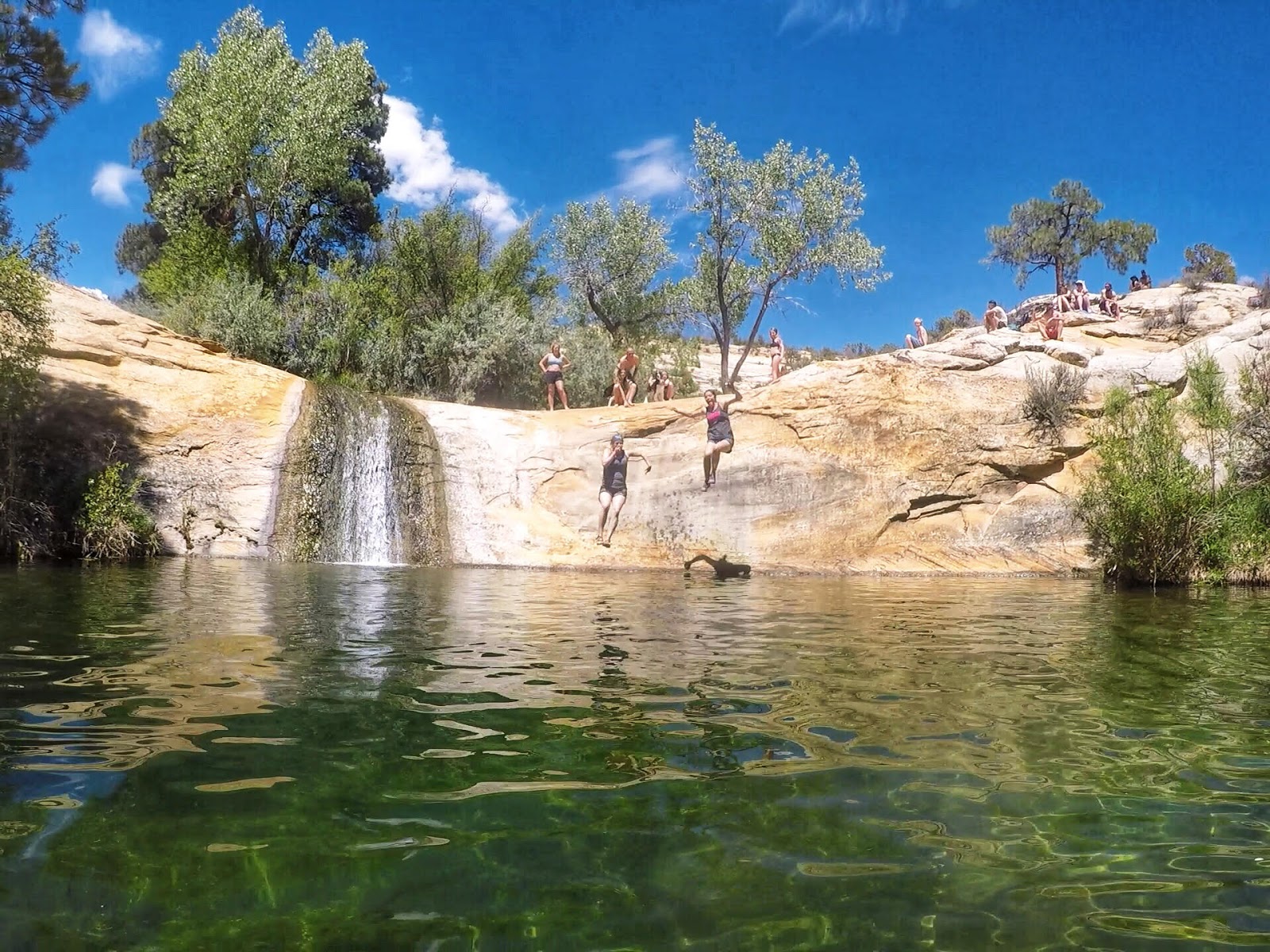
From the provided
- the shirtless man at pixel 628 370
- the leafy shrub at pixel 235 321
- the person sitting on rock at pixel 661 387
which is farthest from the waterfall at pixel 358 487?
the leafy shrub at pixel 235 321

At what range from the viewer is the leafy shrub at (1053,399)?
18.1 meters

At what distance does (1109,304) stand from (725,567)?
27.6 m

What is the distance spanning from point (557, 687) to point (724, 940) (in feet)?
8.85

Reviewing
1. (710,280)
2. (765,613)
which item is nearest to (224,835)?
(765,613)

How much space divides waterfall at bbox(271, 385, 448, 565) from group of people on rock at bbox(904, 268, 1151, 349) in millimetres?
16291

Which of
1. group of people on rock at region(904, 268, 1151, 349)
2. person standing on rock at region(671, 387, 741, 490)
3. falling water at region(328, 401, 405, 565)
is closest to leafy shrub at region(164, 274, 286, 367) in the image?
falling water at region(328, 401, 405, 565)

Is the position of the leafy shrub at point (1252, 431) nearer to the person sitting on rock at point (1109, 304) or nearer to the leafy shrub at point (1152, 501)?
the leafy shrub at point (1152, 501)

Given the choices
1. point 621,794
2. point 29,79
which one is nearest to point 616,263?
point 29,79

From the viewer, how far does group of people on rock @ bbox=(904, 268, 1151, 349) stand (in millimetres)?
25291

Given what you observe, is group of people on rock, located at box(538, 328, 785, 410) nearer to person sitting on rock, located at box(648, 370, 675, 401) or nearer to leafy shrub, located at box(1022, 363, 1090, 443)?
person sitting on rock, located at box(648, 370, 675, 401)

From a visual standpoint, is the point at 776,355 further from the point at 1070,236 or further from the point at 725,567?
the point at 1070,236

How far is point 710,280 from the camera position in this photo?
34469mm

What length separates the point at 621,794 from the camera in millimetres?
2881

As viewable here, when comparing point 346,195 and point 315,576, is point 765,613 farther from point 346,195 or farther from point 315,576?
point 346,195
